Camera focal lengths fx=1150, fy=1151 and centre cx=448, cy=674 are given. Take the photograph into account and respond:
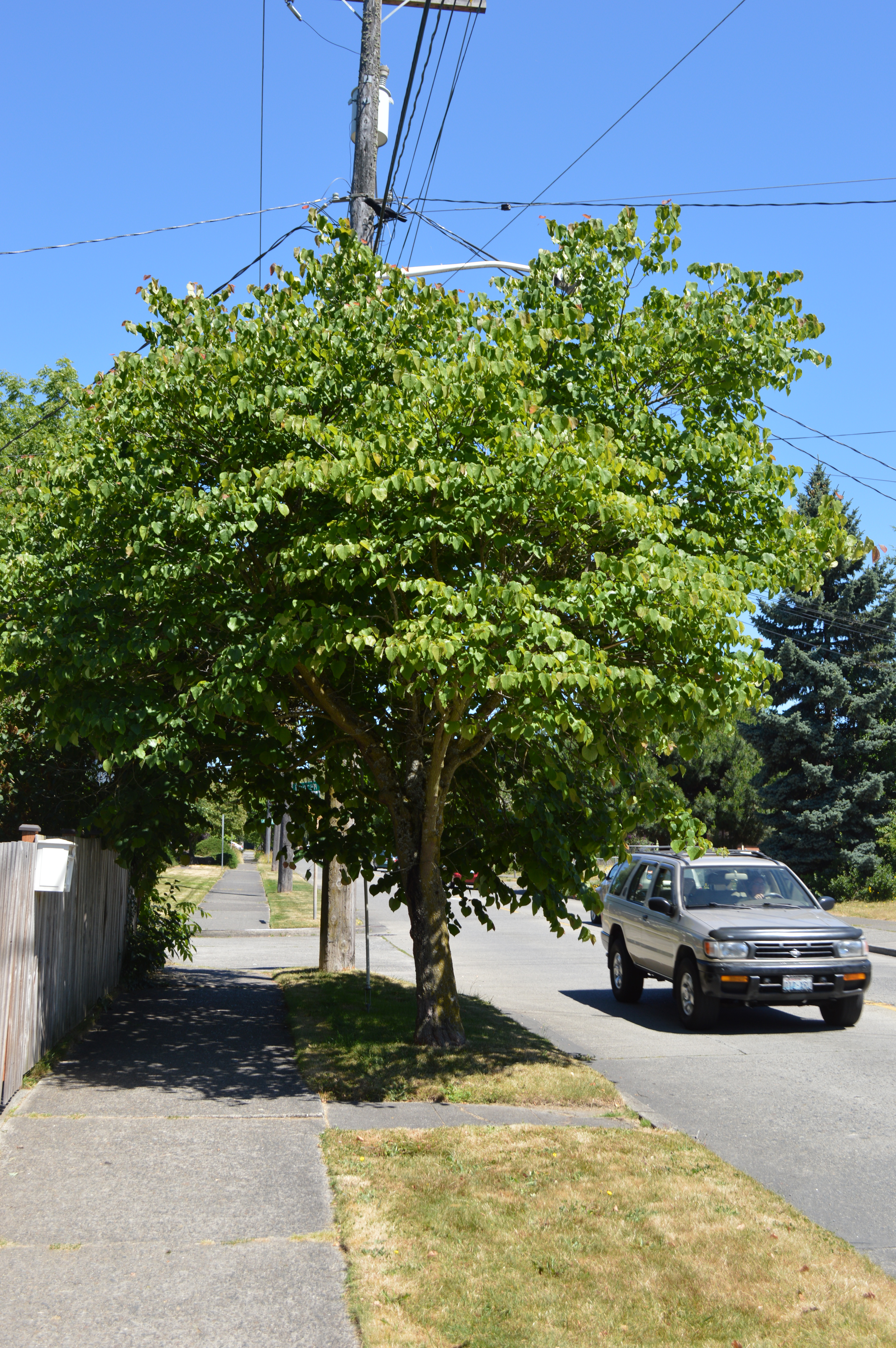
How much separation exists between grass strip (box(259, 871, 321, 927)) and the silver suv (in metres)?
12.5

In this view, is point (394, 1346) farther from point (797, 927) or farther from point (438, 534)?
point (797, 927)

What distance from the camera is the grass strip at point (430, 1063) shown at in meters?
8.12

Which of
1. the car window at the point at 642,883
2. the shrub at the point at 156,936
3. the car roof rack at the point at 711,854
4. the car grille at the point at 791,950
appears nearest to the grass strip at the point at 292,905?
the shrub at the point at 156,936

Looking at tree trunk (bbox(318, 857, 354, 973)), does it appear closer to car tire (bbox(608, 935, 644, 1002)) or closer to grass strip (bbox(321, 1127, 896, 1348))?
car tire (bbox(608, 935, 644, 1002))

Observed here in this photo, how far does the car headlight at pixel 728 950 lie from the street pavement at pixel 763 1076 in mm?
816

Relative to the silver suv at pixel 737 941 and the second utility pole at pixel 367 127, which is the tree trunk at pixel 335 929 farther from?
the second utility pole at pixel 367 127

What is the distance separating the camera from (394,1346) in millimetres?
4129

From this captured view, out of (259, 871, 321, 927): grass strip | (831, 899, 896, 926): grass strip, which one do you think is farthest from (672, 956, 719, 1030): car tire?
(831, 899, 896, 926): grass strip

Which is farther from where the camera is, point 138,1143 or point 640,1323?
point 138,1143

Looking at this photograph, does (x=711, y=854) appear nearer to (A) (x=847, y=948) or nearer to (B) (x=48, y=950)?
(A) (x=847, y=948)

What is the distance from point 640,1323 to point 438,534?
4.67 m

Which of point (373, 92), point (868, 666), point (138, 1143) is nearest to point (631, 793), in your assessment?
point (138, 1143)

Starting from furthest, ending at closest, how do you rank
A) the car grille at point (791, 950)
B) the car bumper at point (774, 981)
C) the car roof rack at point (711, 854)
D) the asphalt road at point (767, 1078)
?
1. the car roof rack at point (711, 854)
2. the car grille at point (791, 950)
3. the car bumper at point (774, 981)
4. the asphalt road at point (767, 1078)

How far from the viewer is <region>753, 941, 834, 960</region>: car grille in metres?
A: 11.3
